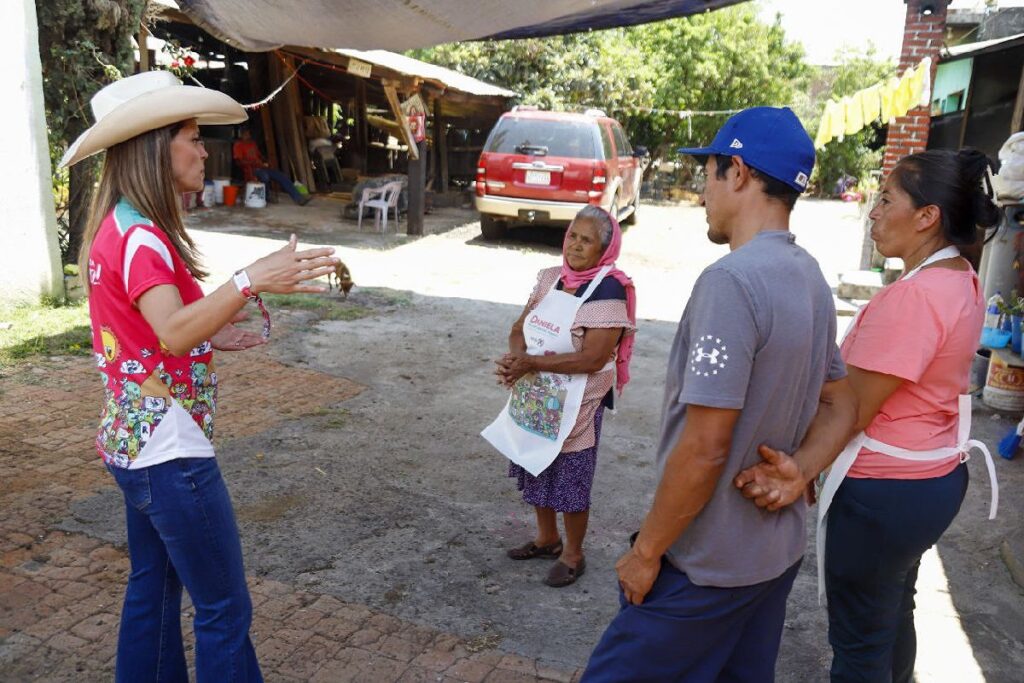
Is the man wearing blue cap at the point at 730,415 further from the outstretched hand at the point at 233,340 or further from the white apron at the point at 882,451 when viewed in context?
the outstretched hand at the point at 233,340

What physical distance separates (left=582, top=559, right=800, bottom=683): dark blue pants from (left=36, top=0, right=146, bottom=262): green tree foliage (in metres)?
7.87

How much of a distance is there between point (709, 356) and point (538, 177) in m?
11.5

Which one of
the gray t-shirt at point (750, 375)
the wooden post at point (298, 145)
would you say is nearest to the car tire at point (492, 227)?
the wooden post at point (298, 145)

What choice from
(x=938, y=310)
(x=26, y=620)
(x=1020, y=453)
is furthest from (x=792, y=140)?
(x=1020, y=453)

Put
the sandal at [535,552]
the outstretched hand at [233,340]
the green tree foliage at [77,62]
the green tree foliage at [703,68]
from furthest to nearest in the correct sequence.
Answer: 1. the green tree foliage at [703,68]
2. the green tree foliage at [77,62]
3. the sandal at [535,552]
4. the outstretched hand at [233,340]

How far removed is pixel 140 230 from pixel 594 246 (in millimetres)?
1913

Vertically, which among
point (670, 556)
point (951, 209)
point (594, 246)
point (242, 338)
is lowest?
point (670, 556)

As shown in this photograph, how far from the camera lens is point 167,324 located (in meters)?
2.05

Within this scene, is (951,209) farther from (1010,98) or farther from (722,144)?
(1010,98)

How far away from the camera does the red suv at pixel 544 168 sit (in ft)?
42.4

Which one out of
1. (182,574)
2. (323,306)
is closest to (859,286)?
(323,306)

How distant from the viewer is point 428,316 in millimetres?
8773

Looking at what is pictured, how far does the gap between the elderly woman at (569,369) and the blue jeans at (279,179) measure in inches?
558

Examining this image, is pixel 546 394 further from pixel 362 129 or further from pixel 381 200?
pixel 362 129
